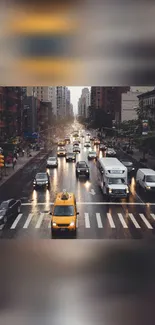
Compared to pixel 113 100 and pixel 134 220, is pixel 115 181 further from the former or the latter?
pixel 113 100

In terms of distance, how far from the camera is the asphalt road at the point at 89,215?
14.7 metres

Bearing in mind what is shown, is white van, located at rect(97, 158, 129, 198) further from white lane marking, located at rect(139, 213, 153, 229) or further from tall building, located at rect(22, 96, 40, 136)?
tall building, located at rect(22, 96, 40, 136)

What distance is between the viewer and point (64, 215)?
15031 millimetres

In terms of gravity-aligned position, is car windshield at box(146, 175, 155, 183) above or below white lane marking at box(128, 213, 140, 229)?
above

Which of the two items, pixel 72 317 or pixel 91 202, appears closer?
pixel 72 317

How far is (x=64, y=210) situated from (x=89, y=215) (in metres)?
2.79

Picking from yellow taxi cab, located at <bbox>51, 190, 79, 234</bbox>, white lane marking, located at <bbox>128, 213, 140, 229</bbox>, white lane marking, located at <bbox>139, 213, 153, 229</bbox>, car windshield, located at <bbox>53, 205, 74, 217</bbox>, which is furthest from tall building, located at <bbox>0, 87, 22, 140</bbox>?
car windshield, located at <bbox>53, 205, 74, 217</bbox>

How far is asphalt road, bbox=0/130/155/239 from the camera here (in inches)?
578
